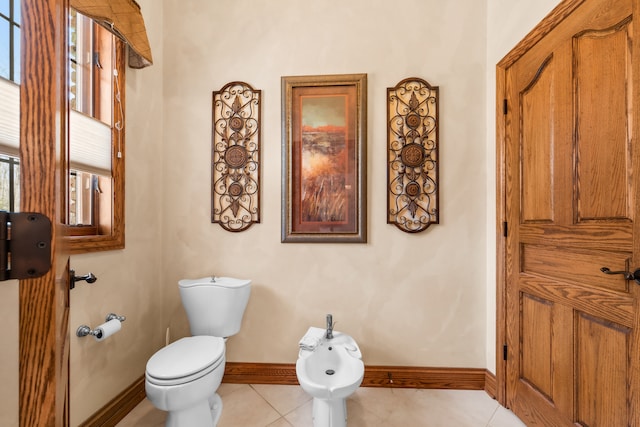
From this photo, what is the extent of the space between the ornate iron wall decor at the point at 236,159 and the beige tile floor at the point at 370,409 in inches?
42.4

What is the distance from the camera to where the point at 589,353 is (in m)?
1.18

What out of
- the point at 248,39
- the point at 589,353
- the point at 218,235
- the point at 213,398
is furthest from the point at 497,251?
the point at 248,39

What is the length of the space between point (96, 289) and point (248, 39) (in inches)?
70.6

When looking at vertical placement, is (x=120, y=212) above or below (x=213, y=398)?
above

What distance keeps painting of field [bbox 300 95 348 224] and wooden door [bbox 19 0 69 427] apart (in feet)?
5.10

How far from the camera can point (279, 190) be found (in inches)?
76.2

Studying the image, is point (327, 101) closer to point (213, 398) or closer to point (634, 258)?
point (634, 258)

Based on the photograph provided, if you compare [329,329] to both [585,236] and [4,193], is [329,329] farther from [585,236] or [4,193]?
[4,193]

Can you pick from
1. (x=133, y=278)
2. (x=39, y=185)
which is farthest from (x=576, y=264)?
(x=133, y=278)

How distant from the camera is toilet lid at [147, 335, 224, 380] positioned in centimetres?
129

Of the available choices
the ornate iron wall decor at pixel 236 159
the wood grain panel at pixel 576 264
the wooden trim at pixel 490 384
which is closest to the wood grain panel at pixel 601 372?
the wood grain panel at pixel 576 264

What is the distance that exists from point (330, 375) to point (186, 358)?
749 millimetres

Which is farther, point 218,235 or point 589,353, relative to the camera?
point 218,235

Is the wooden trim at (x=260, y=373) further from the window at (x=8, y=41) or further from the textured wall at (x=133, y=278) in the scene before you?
the window at (x=8, y=41)
